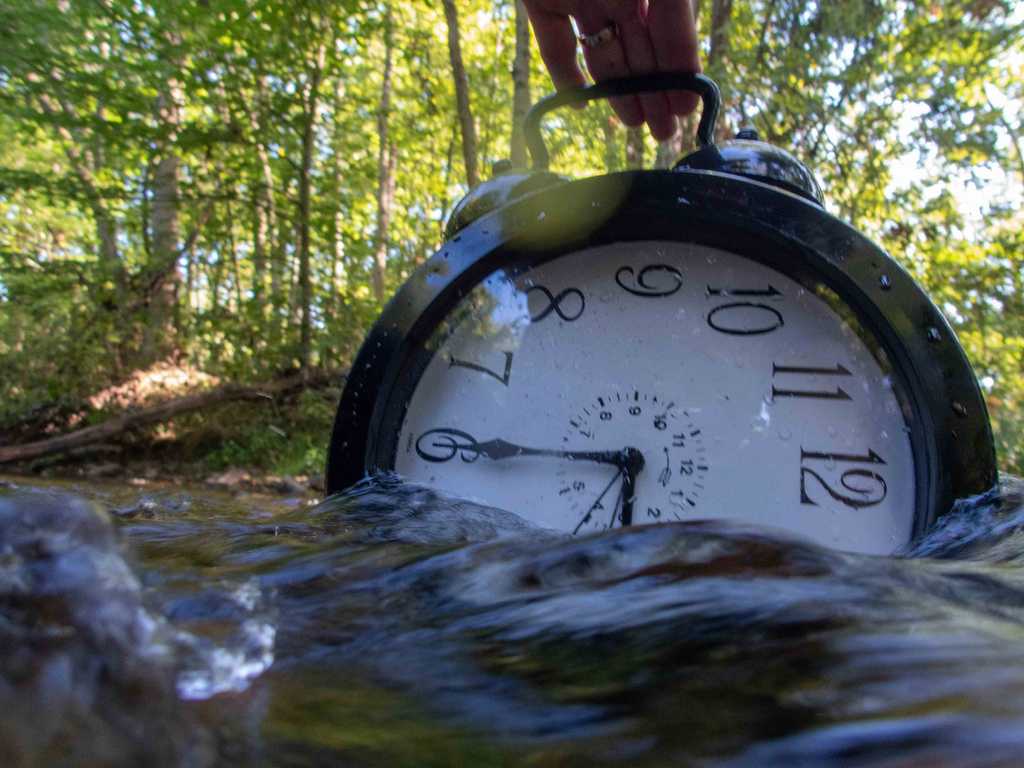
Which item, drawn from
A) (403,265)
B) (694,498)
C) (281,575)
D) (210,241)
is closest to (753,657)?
(281,575)

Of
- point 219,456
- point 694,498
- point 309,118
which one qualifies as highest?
point 309,118

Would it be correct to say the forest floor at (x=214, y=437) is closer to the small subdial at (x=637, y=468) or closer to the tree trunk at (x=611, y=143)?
the small subdial at (x=637, y=468)

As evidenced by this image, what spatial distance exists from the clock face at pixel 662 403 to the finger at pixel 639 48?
0.65 m

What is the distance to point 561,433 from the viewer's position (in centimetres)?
137

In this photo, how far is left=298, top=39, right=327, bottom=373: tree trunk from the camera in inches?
222

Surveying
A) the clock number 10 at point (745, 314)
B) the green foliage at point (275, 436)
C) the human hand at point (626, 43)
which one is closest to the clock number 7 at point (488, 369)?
the clock number 10 at point (745, 314)

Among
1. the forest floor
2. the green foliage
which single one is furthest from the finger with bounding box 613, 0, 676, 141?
the green foliage

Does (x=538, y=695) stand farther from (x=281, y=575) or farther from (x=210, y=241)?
(x=210, y=241)

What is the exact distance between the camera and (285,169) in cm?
584

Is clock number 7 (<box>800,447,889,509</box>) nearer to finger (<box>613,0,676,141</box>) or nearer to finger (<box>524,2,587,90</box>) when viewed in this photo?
finger (<box>613,0,676,141</box>)

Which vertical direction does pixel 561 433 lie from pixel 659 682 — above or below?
above

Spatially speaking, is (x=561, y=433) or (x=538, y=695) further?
(x=561, y=433)

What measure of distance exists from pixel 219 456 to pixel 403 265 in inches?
140

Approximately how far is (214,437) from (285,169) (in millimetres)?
2069
